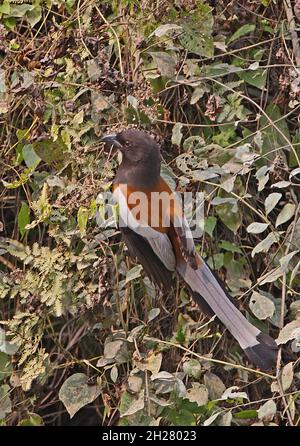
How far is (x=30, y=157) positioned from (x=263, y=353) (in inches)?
41.7

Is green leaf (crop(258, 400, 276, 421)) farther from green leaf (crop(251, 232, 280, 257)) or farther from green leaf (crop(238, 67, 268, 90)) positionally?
green leaf (crop(238, 67, 268, 90))

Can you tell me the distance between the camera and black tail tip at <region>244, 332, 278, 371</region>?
327cm

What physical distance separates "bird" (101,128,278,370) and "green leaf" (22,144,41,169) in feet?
0.98

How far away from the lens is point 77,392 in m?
Answer: 3.49

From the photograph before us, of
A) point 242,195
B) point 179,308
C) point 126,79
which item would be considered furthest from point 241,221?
point 126,79

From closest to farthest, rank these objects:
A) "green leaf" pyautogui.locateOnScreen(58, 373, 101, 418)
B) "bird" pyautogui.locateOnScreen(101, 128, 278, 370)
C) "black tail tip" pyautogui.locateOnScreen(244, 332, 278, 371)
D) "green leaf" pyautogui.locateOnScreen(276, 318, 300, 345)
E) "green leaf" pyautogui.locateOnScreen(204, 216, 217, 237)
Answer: "green leaf" pyautogui.locateOnScreen(276, 318, 300, 345) → "black tail tip" pyautogui.locateOnScreen(244, 332, 278, 371) → "bird" pyautogui.locateOnScreen(101, 128, 278, 370) → "green leaf" pyautogui.locateOnScreen(58, 373, 101, 418) → "green leaf" pyautogui.locateOnScreen(204, 216, 217, 237)

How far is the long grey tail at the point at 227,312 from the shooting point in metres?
3.29

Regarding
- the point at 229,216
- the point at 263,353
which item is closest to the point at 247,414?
the point at 263,353

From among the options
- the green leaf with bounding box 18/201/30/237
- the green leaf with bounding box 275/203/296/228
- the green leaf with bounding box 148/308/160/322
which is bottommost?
the green leaf with bounding box 148/308/160/322

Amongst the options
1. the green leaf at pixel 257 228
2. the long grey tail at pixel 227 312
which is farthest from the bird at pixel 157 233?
the green leaf at pixel 257 228

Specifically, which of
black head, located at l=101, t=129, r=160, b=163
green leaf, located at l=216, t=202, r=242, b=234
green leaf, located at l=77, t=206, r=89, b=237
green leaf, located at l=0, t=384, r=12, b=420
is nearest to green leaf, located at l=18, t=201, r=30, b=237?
green leaf, located at l=77, t=206, r=89, b=237

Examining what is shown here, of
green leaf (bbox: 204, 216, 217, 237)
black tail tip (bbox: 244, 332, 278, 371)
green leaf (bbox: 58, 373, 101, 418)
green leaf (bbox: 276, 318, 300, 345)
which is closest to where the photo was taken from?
green leaf (bbox: 276, 318, 300, 345)

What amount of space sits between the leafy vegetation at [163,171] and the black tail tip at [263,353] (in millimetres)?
74

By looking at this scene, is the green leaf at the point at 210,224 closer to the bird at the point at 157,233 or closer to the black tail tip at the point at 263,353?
the bird at the point at 157,233
